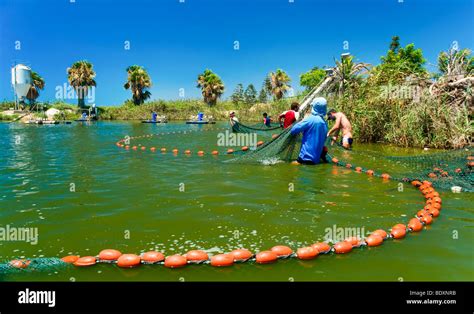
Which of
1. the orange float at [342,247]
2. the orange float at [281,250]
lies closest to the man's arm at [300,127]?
the orange float at [342,247]

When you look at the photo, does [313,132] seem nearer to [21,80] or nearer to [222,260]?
[222,260]

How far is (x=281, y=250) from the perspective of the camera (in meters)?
3.79

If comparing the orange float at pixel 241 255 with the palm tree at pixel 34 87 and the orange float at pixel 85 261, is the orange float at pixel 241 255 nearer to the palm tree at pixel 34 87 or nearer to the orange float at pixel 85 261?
the orange float at pixel 85 261

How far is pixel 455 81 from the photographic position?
509 inches

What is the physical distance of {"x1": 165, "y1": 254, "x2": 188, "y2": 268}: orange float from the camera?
358 centimetres

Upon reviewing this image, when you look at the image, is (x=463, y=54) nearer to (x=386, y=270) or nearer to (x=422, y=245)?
(x=422, y=245)

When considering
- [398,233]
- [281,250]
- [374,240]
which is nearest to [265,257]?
[281,250]

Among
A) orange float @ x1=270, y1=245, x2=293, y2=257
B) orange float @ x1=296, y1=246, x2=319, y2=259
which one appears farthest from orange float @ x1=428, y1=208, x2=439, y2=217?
orange float @ x1=270, y1=245, x2=293, y2=257

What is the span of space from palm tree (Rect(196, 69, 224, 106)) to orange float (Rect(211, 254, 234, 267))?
176 feet

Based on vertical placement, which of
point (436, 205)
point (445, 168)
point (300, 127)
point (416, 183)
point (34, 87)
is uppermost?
point (34, 87)

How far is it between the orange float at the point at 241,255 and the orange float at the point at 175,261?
20.5 inches

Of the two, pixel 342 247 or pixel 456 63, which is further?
pixel 456 63

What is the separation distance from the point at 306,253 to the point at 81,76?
54.8m
